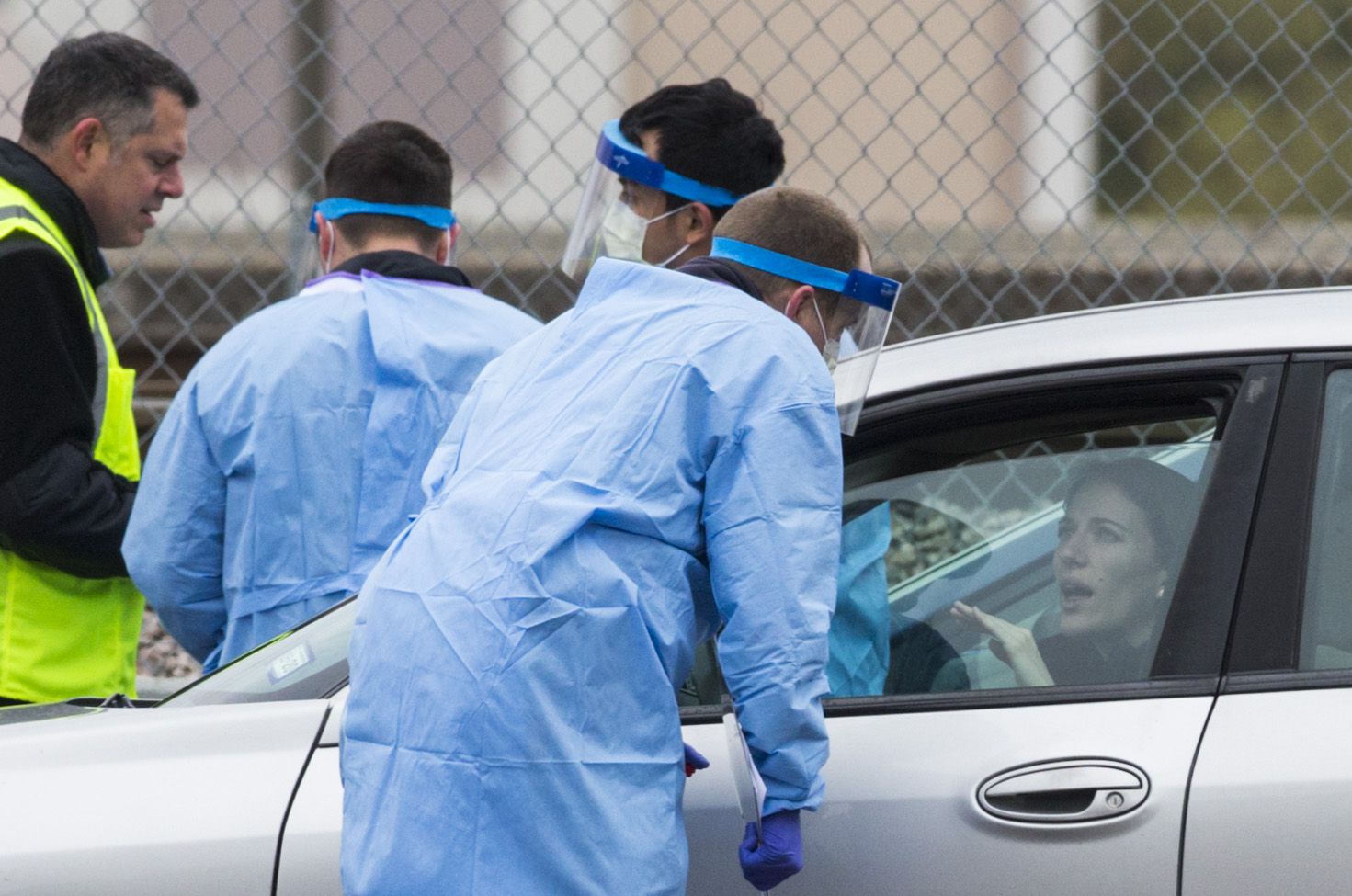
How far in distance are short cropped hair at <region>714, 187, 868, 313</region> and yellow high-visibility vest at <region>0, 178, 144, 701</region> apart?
1.31m

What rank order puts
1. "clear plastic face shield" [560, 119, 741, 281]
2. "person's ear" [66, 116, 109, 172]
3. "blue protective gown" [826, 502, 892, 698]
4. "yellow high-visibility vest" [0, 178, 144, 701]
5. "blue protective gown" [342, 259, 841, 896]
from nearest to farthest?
"blue protective gown" [342, 259, 841, 896], "blue protective gown" [826, 502, 892, 698], "yellow high-visibility vest" [0, 178, 144, 701], "person's ear" [66, 116, 109, 172], "clear plastic face shield" [560, 119, 741, 281]

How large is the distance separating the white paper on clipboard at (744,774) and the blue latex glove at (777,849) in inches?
0.9

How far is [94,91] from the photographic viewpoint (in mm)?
3137

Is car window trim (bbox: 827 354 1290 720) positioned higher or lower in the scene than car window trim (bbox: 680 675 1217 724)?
higher

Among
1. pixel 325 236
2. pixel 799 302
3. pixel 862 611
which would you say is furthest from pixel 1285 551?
pixel 325 236

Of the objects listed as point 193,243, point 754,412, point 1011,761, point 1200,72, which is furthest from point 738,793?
point 1200,72

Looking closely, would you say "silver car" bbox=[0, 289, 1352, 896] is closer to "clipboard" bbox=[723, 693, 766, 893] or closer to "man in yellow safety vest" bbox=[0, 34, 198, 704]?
"clipboard" bbox=[723, 693, 766, 893]

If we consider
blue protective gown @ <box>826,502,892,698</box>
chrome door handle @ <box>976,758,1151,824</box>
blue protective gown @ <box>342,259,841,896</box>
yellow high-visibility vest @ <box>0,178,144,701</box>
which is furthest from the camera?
yellow high-visibility vest @ <box>0,178,144,701</box>

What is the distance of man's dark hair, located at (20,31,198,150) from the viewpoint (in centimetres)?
312

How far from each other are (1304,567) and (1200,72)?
24.5ft

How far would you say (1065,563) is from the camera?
95.7 inches

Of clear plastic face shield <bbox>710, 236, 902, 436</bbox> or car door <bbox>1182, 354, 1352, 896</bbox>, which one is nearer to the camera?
car door <bbox>1182, 354, 1352, 896</bbox>

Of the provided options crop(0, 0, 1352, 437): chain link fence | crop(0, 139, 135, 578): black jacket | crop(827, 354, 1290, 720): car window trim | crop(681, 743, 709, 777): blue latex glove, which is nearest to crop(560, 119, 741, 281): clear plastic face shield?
crop(0, 139, 135, 578): black jacket

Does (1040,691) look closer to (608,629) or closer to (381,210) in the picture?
(608,629)
